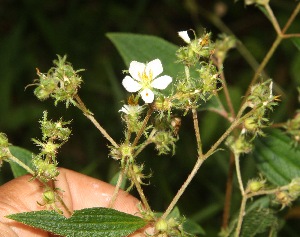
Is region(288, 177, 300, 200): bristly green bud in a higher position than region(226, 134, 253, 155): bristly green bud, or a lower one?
lower

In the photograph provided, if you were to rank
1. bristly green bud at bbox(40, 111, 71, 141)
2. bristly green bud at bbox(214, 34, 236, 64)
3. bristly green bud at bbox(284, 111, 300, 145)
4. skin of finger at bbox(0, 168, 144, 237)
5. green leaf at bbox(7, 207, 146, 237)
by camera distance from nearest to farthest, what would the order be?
green leaf at bbox(7, 207, 146, 237)
bristly green bud at bbox(40, 111, 71, 141)
skin of finger at bbox(0, 168, 144, 237)
bristly green bud at bbox(284, 111, 300, 145)
bristly green bud at bbox(214, 34, 236, 64)

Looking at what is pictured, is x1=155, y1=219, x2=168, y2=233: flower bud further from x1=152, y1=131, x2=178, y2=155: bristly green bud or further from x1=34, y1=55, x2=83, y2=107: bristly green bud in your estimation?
x1=34, y1=55, x2=83, y2=107: bristly green bud

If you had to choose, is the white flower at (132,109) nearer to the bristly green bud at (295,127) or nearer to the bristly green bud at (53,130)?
the bristly green bud at (53,130)

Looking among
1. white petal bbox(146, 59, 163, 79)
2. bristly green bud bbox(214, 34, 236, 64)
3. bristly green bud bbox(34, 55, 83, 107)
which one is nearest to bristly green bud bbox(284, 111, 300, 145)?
bristly green bud bbox(214, 34, 236, 64)

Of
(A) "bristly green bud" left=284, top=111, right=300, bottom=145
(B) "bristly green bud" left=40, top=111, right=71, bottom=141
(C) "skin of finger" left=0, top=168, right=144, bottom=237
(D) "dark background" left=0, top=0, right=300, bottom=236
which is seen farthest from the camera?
(D) "dark background" left=0, top=0, right=300, bottom=236

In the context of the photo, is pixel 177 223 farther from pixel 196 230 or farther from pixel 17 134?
pixel 17 134

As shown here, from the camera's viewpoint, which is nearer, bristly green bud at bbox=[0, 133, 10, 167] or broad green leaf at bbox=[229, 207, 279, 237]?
bristly green bud at bbox=[0, 133, 10, 167]

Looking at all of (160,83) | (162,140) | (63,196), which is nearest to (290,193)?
(162,140)

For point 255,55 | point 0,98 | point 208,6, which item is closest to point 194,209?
point 255,55
